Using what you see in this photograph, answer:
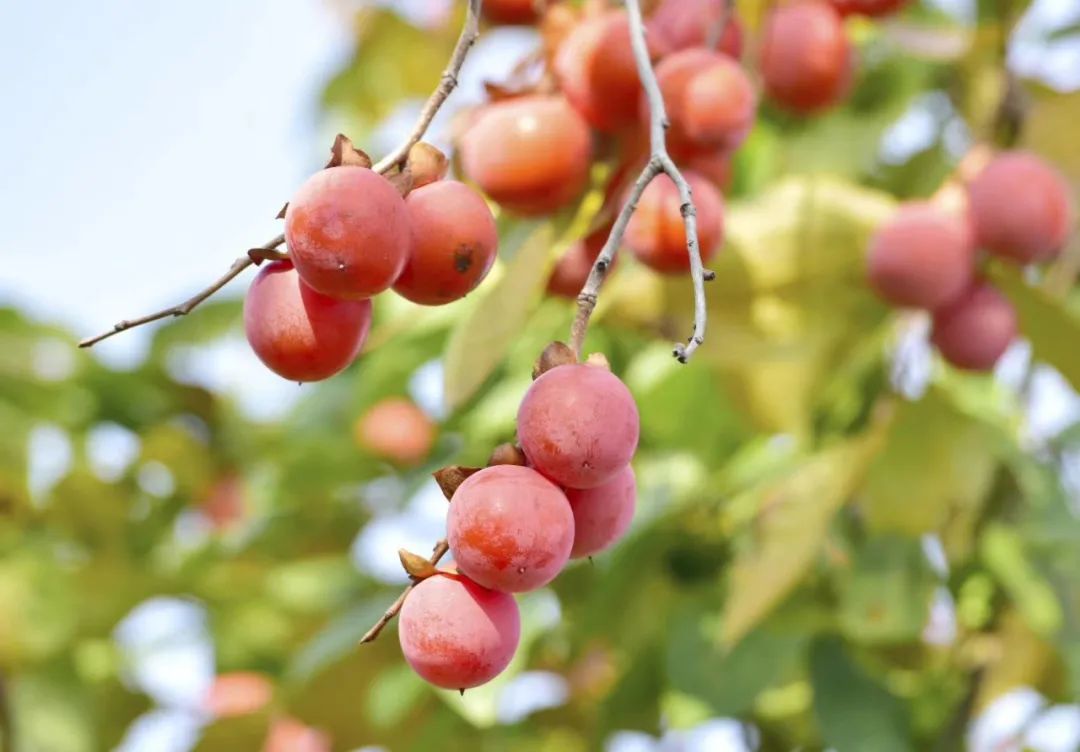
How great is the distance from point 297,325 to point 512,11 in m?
0.58

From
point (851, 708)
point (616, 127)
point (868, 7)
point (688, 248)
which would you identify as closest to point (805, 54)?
point (868, 7)

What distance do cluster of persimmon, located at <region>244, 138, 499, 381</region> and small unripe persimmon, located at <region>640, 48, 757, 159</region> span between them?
283 mm

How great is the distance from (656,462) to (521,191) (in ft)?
1.72

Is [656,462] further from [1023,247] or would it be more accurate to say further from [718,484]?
[1023,247]

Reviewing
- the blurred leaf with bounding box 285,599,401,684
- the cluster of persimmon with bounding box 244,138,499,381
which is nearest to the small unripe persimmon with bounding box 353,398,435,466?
the blurred leaf with bounding box 285,599,401,684

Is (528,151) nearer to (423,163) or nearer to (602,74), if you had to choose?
(602,74)

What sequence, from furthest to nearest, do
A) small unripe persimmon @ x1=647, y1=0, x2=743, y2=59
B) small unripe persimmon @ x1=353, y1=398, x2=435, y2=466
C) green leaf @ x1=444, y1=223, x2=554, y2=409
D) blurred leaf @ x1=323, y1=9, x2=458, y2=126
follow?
blurred leaf @ x1=323, y1=9, x2=458, y2=126 < small unripe persimmon @ x1=353, y1=398, x2=435, y2=466 < small unripe persimmon @ x1=647, y1=0, x2=743, y2=59 < green leaf @ x1=444, y1=223, x2=554, y2=409

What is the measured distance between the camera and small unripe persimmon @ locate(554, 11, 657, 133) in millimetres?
955

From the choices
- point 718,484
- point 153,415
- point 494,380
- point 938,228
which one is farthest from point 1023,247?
point 153,415

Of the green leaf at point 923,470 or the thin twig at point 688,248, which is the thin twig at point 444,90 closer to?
the thin twig at point 688,248

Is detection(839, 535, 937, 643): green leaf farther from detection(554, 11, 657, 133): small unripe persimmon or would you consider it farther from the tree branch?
the tree branch

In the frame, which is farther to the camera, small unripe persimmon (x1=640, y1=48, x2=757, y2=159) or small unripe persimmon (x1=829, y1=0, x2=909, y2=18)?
small unripe persimmon (x1=829, y1=0, x2=909, y2=18)

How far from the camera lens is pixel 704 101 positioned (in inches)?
37.9

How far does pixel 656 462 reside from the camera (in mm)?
1437
